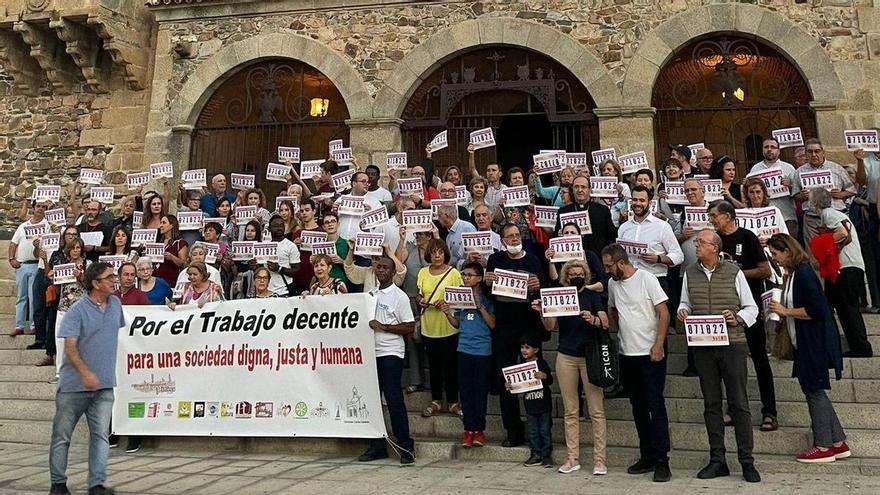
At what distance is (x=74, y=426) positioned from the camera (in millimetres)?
5098

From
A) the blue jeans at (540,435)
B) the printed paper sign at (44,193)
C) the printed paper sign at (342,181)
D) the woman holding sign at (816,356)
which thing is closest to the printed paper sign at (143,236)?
the printed paper sign at (342,181)

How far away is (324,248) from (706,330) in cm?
403

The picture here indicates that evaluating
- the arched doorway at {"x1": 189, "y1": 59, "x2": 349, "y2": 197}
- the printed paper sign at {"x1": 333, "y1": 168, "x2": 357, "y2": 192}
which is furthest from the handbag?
the arched doorway at {"x1": 189, "y1": 59, "x2": 349, "y2": 197}

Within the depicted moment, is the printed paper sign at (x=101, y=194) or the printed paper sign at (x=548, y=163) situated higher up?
the printed paper sign at (x=548, y=163)

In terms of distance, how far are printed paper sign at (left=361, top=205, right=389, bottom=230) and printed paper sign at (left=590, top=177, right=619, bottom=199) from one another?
92.9 inches

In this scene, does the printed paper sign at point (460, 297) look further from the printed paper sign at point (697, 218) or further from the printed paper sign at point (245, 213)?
the printed paper sign at point (245, 213)

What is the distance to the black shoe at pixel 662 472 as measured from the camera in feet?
16.8

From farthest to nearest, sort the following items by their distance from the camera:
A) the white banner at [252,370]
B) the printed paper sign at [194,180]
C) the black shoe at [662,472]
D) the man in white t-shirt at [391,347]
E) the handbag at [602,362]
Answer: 1. the printed paper sign at [194,180]
2. the white banner at [252,370]
3. the man in white t-shirt at [391,347]
4. the handbag at [602,362]
5. the black shoe at [662,472]

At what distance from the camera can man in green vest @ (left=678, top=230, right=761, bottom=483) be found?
5148mm

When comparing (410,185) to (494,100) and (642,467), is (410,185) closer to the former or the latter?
(494,100)

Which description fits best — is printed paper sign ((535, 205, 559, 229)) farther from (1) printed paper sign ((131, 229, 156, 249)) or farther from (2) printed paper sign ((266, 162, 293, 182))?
(1) printed paper sign ((131, 229, 156, 249))

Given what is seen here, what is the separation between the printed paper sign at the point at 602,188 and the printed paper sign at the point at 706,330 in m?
2.76

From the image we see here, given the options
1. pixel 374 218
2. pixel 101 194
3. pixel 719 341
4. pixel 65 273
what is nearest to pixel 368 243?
pixel 374 218

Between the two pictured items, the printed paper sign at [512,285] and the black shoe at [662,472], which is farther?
the printed paper sign at [512,285]
